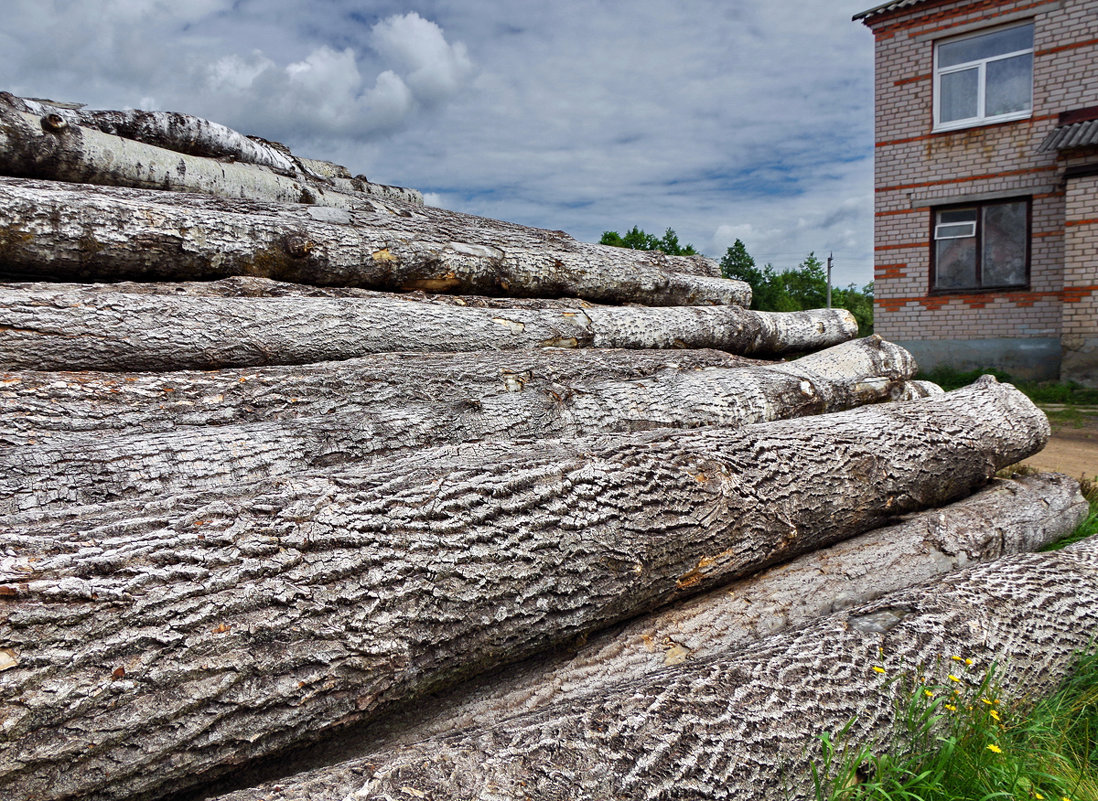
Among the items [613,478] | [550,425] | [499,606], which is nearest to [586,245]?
[550,425]

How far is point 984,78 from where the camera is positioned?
1148 cm

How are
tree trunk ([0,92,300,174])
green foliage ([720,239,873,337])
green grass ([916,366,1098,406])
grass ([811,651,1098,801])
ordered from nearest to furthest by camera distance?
grass ([811,651,1098,801]) → tree trunk ([0,92,300,174]) → green grass ([916,366,1098,406]) → green foliage ([720,239,873,337])

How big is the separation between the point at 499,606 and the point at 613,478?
2.11 feet

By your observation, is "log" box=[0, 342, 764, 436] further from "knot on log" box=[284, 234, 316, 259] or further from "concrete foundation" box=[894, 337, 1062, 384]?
"concrete foundation" box=[894, 337, 1062, 384]

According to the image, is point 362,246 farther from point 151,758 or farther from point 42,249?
point 151,758

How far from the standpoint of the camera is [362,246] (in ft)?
14.1

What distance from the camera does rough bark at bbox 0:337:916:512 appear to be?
2402 mm

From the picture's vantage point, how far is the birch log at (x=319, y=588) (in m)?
1.54

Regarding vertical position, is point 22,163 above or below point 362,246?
above

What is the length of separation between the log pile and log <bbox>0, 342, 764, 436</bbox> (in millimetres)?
15

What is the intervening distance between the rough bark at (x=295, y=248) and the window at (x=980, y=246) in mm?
8638

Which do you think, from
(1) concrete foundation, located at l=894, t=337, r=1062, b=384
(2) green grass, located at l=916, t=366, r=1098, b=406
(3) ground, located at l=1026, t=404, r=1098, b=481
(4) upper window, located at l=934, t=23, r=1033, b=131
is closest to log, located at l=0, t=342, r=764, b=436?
(3) ground, located at l=1026, t=404, r=1098, b=481

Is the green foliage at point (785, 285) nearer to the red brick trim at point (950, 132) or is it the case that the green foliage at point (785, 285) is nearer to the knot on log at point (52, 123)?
the red brick trim at point (950, 132)

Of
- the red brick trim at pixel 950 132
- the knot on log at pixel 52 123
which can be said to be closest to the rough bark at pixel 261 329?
the knot on log at pixel 52 123
